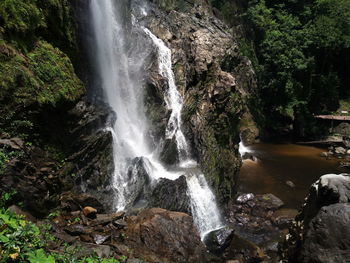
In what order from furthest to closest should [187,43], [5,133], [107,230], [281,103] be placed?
1. [281,103]
2. [187,43]
3. [107,230]
4. [5,133]

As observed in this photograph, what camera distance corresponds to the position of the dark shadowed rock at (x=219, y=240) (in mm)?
11953

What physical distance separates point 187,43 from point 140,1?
497cm

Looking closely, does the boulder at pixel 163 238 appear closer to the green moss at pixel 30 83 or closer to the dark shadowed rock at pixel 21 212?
the dark shadowed rock at pixel 21 212

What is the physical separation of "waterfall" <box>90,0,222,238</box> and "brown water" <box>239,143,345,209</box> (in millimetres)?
5150

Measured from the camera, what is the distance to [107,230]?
28.5 feet

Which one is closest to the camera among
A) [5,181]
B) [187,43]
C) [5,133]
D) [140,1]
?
[5,181]

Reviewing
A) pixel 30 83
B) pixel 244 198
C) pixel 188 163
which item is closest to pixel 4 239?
pixel 30 83

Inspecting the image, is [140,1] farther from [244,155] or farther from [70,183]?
[70,183]

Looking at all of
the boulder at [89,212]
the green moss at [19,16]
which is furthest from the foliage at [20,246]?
the green moss at [19,16]

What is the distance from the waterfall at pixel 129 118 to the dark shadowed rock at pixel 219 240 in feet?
3.21

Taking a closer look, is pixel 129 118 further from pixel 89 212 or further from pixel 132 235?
pixel 132 235

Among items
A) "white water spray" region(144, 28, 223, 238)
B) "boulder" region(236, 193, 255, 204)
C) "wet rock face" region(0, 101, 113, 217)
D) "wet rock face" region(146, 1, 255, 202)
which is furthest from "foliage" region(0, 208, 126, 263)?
"boulder" region(236, 193, 255, 204)

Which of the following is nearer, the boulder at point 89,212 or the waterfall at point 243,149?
the boulder at point 89,212

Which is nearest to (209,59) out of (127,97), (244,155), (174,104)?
(174,104)
